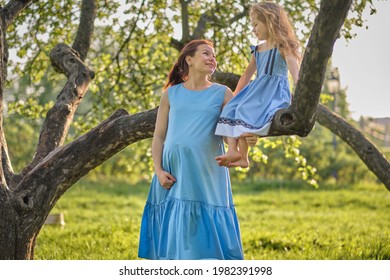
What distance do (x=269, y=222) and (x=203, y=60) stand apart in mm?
7408

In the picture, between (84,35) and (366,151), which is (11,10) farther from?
(366,151)

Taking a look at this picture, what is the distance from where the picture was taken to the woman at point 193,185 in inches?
159

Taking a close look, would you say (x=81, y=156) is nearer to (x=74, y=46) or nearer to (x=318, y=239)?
(x=74, y=46)

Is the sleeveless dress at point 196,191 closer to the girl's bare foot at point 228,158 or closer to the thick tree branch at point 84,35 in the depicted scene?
the girl's bare foot at point 228,158

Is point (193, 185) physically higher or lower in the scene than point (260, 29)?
lower

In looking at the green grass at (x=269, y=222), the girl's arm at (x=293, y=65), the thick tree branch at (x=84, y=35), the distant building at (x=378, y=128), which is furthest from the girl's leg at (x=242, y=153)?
the distant building at (x=378, y=128)

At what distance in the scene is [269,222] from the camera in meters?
11.3

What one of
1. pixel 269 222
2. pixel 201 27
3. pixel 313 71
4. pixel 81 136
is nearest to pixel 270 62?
pixel 313 71

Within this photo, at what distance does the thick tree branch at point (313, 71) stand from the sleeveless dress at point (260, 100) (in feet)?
0.36

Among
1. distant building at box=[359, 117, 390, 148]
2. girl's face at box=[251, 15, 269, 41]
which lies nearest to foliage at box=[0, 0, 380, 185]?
girl's face at box=[251, 15, 269, 41]

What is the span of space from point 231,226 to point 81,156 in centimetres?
128

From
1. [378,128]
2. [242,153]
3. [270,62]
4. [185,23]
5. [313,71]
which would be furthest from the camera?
[378,128]

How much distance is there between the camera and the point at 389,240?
8.82 meters

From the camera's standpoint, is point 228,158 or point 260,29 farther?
point 260,29
